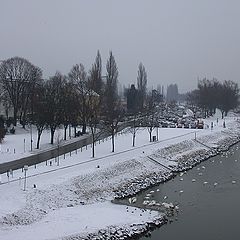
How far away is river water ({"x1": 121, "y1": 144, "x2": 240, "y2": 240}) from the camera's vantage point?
94.3 feet

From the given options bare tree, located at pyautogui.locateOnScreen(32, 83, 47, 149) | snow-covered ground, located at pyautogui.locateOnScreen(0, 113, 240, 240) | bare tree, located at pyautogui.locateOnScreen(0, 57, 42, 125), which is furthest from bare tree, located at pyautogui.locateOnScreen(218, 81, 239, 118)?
snow-covered ground, located at pyautogui.locateOnScreen(0, 113, 240, 240)

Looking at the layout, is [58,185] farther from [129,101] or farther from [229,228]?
[129,101]

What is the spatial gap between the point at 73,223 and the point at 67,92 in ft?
157

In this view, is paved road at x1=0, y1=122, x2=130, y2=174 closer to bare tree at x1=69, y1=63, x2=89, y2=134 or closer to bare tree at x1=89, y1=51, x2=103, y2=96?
bare tree at x1=69, y1=63, x2=89, y2=134

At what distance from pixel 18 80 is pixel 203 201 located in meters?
52.7

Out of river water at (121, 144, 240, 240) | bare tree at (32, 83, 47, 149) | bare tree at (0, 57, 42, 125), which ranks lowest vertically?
river water at (121, 144, 240, 240)

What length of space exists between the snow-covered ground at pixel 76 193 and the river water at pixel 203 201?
230cm

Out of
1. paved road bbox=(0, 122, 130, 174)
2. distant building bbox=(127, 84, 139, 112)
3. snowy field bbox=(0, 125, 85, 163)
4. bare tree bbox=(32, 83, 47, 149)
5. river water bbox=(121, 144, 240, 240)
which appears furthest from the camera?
distant building bbox=(127, 84, 139, 112)

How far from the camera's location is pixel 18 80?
265 feet

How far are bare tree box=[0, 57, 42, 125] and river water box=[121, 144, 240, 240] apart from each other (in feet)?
126

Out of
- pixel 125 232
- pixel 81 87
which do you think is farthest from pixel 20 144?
pixel 125 232

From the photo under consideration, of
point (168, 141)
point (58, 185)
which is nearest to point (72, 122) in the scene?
point (168, 141)

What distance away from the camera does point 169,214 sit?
32.1 metres

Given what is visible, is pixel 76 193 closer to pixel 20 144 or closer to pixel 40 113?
pixel 20 144
